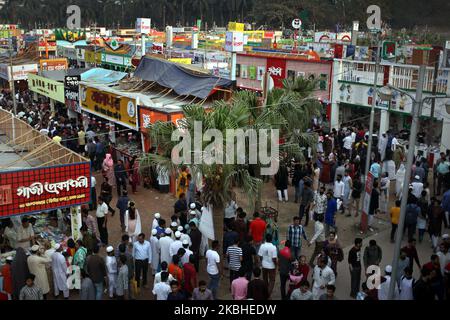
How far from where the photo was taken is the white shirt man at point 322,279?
28.8ft

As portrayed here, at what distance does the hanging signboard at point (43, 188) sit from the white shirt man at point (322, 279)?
5.48 meters

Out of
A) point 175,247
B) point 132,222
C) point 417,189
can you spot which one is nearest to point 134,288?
point 175,247

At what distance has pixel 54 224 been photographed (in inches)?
526

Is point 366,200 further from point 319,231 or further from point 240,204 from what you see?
point 240,204

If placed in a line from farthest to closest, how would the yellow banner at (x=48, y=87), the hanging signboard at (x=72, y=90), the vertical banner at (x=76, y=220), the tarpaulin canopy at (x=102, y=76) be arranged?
the yellow banner at (x=48, y=87) < the tarpaulin canopy at (x=102, y=76) < the hanging signboard at (x=72, y=90) < the vertical banner at (x=76, y=220)

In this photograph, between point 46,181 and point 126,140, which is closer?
point 46,181

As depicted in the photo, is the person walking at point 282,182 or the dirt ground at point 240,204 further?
the person walking at point 282,182

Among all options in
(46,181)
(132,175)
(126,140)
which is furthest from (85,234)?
(126,140)

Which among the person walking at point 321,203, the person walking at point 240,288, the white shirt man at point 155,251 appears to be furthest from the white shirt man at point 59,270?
the person walking at point 321,203

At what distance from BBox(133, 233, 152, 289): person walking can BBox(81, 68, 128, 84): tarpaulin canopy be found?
1517 centimetres

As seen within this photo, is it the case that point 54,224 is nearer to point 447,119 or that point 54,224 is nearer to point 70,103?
point 70,103

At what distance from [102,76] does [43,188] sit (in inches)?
616

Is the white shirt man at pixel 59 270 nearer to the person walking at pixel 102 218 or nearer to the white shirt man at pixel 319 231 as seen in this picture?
the person walking at pixel 102 218
